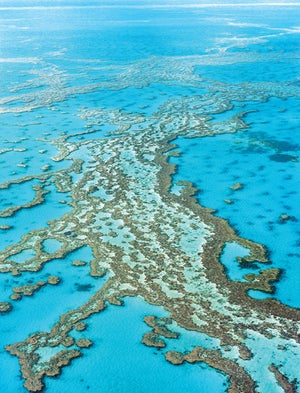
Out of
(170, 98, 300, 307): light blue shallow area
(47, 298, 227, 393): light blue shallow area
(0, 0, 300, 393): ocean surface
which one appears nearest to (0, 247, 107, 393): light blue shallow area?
(0, 0, 300, 393): ocean surface

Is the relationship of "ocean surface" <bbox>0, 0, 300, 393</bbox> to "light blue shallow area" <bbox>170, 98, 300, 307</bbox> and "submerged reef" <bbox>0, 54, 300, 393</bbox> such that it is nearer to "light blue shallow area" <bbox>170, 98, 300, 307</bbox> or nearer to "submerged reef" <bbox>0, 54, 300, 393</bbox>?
"light blue shallow area" <bbox>170, 98, 300, 307</bbox>

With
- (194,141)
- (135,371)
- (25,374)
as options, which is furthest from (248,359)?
(194,141)

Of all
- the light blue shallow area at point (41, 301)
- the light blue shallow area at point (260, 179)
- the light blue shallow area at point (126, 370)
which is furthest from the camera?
the light blue shallow area at point (260, 179)

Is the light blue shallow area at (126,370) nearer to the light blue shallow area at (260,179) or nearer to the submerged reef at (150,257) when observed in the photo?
the submerged reef at (150,257)

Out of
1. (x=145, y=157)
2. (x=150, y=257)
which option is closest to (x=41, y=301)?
(x=150, y=257)

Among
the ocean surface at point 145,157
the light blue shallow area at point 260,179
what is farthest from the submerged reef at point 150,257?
the light blue shallow area at point 260,179

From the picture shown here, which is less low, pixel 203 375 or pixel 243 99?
pixel 243 99

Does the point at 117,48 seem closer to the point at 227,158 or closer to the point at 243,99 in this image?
the point at 243,99
